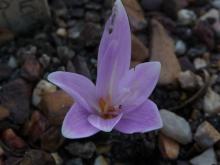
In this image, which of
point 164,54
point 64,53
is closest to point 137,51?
point 164,54

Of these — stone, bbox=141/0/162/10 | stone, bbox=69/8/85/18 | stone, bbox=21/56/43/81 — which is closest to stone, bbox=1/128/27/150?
stone, bbox=21/56/43/81

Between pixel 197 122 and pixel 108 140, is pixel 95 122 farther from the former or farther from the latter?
pixel 197 122

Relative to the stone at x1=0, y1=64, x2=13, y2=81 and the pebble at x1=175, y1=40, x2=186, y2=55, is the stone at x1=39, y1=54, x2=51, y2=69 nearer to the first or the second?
the stone at x1=0, y1=64, x2=13, y2=81

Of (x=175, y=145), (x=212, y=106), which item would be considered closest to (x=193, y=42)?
(x=212, y=106)

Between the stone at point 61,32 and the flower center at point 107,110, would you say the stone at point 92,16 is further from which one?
the flower center at point 107,110

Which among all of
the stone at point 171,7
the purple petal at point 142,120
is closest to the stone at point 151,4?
the stone at point 171,7

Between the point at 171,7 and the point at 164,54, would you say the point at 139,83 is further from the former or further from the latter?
the point at 171,7
